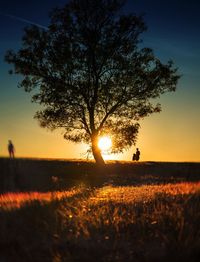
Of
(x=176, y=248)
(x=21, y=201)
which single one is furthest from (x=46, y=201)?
(x=176, y=248)

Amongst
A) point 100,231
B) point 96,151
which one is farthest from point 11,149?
point 100,231

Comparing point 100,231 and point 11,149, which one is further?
point 11,149

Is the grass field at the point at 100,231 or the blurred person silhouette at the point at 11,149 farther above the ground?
the blurred person silhouette at the point at 11,149

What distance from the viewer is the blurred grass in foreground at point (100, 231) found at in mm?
7792

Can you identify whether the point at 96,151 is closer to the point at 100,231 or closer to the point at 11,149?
the point at 11,149

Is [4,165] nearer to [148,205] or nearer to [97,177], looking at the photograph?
[97,177]

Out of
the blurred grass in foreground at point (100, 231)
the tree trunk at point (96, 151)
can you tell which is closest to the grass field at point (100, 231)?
the blurred grass in foreground at point (100, 231)

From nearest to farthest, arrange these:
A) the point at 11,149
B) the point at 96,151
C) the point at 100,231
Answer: the point at 100,231 < the point at 11,149 < the point at 96,151

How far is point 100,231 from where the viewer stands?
895cm

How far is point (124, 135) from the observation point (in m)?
35.1

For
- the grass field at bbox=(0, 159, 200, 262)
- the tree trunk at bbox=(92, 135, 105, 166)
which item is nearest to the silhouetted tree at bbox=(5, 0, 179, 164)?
the tree trunk at bbox=(92, 135, 105, 166)

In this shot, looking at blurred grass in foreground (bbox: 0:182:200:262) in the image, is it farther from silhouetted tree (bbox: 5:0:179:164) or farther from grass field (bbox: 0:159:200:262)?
silhouetted tree (bbox: 5:0:179:164)

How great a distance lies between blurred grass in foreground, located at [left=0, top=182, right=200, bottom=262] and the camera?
25.6ft

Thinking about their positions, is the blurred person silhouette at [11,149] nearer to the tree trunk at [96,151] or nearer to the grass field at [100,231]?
the tree trunk at [96,151]
